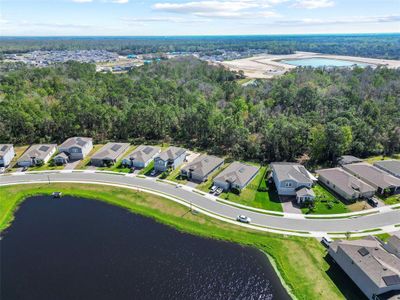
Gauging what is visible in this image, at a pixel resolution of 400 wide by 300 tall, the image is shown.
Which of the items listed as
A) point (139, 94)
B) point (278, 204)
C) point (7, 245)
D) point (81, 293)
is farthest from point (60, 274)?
point (139, 94)

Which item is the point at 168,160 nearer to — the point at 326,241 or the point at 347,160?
the point at 326,241

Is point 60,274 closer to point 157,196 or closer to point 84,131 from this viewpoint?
point 157,196

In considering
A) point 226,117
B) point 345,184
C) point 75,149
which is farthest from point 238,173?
point 75,149

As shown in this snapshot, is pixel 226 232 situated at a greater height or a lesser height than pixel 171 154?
lesser

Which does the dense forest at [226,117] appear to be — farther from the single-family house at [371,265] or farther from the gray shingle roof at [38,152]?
the single-family house at [371,265]

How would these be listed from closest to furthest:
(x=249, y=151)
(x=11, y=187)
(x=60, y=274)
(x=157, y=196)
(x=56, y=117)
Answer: (x=60, y=274)
(x=157, y=196)
(x=11, y=187)
(x=249, y=151)
(x=56, y=117)

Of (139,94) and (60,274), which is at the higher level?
(139,94)

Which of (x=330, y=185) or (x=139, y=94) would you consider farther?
(x=139, y=94)
